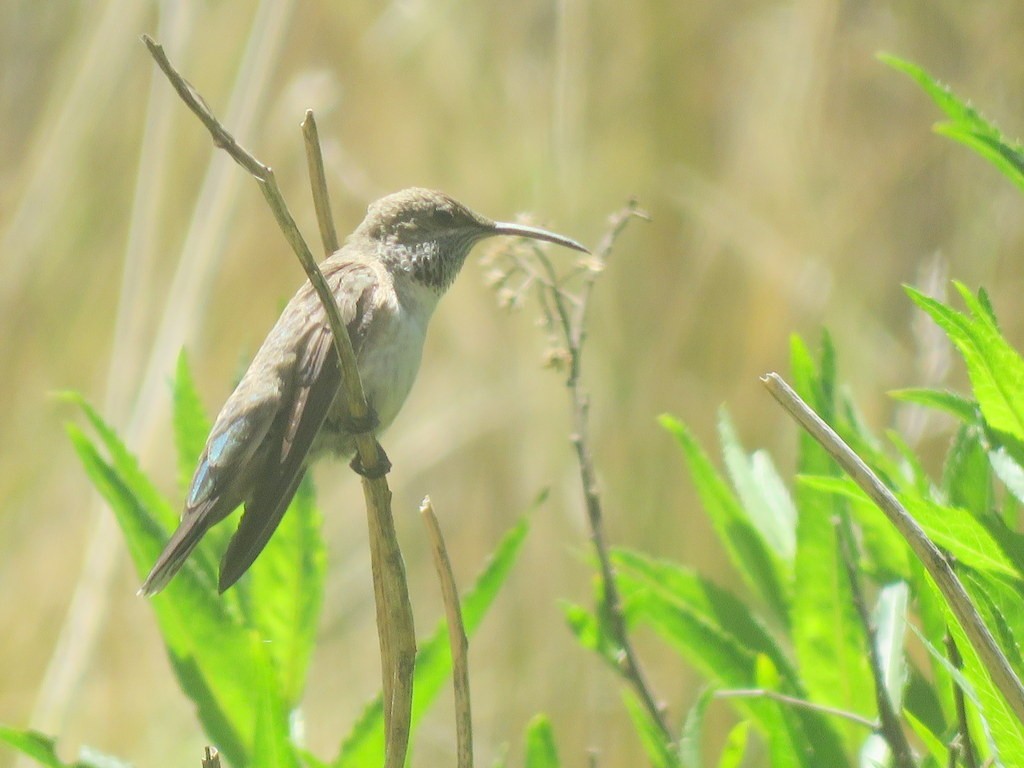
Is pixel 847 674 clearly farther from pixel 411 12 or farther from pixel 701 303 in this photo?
pixel 411 12

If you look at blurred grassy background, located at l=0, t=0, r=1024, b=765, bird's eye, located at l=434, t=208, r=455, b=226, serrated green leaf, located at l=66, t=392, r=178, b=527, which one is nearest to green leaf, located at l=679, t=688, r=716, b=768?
serrated green leaf, located at l=66, t=392, r=178, b=527

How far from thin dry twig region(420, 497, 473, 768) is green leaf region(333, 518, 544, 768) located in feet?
1.16

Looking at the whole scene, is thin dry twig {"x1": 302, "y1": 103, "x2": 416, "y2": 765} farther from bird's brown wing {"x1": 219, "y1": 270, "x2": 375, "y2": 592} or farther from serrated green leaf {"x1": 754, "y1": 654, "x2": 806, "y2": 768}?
serrated green leaf {"x1": 754, "y1": 654, "x2": 806, "y2": 768}

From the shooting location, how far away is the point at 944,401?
1.20m

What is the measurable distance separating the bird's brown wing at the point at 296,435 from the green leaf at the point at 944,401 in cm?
76

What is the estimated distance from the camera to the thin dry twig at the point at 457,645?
1041mm

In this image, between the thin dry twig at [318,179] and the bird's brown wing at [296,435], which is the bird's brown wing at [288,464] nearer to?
the bird's brown wing at [296,435]

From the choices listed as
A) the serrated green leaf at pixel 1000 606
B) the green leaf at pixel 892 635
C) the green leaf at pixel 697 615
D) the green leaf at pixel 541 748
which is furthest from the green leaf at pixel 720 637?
the serrated green leaf at pixel 1000 606

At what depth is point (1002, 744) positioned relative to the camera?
3.28ft

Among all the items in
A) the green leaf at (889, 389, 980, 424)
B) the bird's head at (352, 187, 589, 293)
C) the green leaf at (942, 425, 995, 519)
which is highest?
the bird's head at (352, 187, 589, 293)

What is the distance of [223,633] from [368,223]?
928mm

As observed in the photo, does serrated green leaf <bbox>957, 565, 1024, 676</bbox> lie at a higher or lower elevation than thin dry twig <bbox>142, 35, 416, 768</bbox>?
lower

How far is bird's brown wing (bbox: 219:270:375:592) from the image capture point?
1.41 m

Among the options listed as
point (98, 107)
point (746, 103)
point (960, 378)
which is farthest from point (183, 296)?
point (960, 378)
